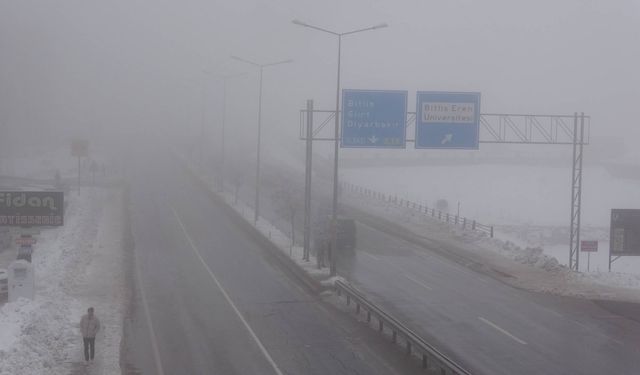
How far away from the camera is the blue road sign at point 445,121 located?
101 ft

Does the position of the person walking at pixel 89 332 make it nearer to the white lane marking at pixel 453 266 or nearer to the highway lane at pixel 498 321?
the highway lane at pixel 498 321

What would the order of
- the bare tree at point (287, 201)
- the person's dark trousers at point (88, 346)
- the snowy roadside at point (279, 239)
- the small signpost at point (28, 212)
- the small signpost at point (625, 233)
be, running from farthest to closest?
the bare tree at point (287, 201) → the small signpost at point (625, 233) → the snowy roadside at point (279, 239) → the small signpost at point (28, 212) → the person's dark trousers at point (88, 346)

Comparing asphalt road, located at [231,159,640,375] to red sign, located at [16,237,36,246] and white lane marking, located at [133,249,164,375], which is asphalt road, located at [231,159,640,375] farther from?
red sign, located at [16,237,36,246]

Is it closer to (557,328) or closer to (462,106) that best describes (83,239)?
(462,106)

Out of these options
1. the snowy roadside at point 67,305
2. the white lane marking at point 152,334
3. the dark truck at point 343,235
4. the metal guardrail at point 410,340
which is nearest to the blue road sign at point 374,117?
the metal guardrail at point 410,340

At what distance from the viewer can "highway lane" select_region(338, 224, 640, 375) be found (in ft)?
55.5

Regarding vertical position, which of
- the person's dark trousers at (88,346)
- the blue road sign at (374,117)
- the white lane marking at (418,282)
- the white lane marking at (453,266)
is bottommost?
the white lane marking at (453,266)

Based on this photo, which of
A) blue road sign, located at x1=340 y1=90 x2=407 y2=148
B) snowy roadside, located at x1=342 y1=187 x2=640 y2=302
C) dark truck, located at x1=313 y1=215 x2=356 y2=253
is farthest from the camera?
dark truck, located at x1=313 y1=215 x2=356 y2=253

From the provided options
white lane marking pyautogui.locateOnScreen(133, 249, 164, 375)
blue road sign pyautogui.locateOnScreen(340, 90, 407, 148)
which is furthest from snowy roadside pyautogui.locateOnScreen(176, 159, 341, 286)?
white lane marking pyautogui.locateOnScreen(133, 249, 164, 375)

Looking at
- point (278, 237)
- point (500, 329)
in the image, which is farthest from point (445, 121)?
point (500, 329)

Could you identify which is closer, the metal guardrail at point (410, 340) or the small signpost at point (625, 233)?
the metal guardrail at point (410, 340)

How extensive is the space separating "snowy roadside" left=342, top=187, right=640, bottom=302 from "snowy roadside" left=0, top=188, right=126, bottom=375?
1383 centimetres

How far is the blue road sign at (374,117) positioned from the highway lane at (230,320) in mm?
5875

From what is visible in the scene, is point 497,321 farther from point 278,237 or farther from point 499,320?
point 278,237
